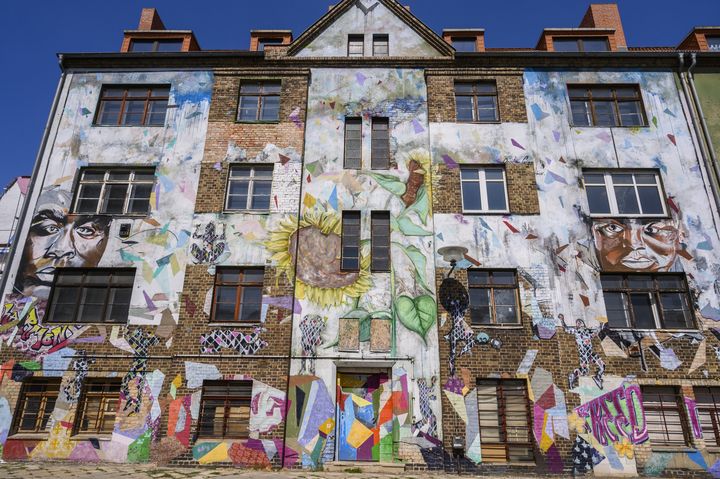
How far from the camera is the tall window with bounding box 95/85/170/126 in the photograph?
1672cm

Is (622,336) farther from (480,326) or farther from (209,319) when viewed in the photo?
(209,319)

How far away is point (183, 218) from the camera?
1508 cm

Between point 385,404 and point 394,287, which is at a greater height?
point 394,287

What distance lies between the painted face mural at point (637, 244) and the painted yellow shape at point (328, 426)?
344 inches

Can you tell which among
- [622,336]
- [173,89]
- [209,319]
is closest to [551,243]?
[622,336]

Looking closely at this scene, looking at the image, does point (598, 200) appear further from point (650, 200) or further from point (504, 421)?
point (504, 421)

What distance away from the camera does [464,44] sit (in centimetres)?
1834

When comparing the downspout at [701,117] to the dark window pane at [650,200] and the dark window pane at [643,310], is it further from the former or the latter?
the dark window pane at [643,310]

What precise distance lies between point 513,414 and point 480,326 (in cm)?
238

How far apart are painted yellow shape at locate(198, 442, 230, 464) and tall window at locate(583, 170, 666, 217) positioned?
12.3 metres

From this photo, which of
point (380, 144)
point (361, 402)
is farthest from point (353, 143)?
point (361, 402)

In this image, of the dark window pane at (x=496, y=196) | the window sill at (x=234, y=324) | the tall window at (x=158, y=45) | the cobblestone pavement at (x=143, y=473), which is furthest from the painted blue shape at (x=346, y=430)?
the tall window at (x=158, y=45)

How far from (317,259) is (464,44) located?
999 centimetres

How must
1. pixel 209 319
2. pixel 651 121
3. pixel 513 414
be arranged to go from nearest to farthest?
pixel 513 414 → pixel 209 319 → pixel 651 121
